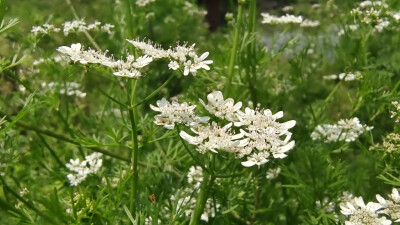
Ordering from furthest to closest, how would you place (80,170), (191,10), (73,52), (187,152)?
(191,10) < (187,152) < (80,170) < (73,52)

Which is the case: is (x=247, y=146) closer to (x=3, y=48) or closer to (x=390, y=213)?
(x=390, y=213)

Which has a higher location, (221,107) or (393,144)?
(221,107)

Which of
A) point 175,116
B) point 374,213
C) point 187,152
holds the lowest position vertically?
point 187,152

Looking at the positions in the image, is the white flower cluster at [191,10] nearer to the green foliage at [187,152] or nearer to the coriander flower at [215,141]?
the green foliage at [187,152]

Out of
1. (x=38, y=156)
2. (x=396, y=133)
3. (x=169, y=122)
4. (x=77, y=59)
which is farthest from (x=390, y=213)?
(x=38, y=156)

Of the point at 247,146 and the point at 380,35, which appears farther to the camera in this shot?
the point at 380,35

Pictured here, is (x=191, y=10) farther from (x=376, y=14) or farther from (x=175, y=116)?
(x=175, y=116)

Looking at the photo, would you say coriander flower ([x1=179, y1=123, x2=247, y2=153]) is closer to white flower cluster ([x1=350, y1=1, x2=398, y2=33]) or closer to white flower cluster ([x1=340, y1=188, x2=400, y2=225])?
white flower cluster ([x1=340, y1=188, x2=400, y2=225])

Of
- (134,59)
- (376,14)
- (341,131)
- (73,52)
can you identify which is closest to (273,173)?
(341,131)
